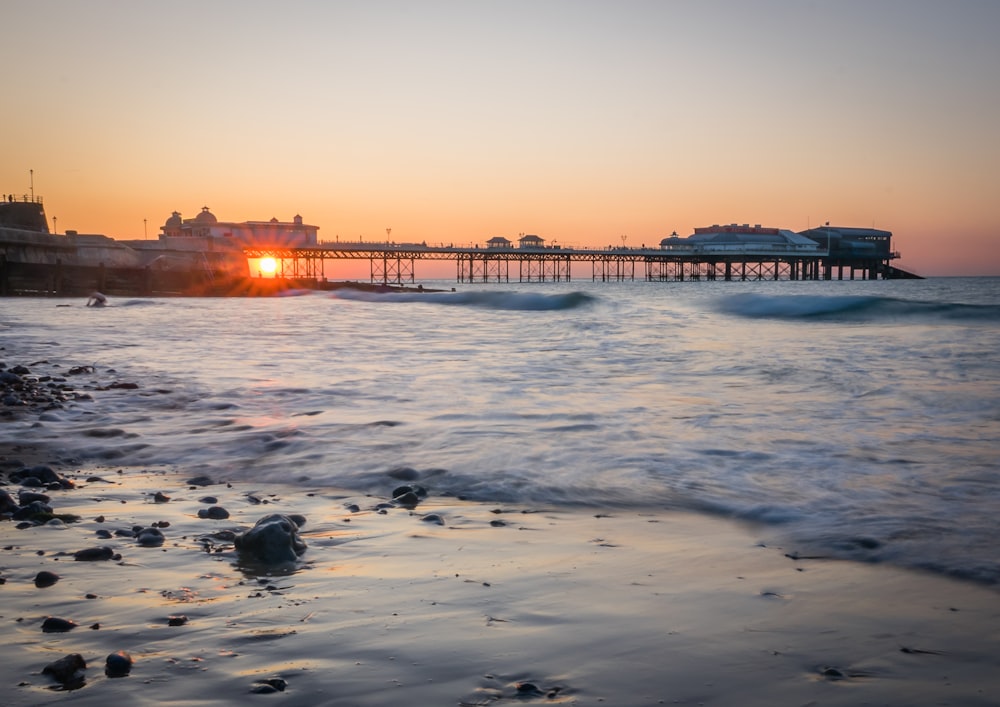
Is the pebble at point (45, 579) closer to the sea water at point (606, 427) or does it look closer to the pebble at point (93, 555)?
the pebble at point (93, 555)

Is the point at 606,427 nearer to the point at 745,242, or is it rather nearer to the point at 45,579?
the point at 45,579

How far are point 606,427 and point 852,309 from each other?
93.1 feet

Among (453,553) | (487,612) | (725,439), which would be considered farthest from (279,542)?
(725,439)

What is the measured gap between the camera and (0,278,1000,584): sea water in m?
4.27

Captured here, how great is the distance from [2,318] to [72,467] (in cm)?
2017

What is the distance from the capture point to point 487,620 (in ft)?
8.16

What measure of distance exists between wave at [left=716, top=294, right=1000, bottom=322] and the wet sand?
26.4 metres

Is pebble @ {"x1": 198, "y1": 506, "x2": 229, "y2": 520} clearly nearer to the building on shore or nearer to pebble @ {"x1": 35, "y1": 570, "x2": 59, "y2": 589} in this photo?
pebble @ {"x1": 35, "y1": 570, "x2": 59, "y2": 589}

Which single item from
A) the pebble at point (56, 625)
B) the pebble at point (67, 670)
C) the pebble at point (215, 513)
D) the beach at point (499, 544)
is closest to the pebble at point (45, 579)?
the beach at point (499, 544)

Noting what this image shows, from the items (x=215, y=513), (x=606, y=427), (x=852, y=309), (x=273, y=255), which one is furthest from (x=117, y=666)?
(x=273, y=255)

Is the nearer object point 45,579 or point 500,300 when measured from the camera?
→ point 45,579

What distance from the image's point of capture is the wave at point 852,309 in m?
27.5

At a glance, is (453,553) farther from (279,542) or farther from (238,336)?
(238,336)

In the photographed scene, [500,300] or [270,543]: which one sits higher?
[270,543]
